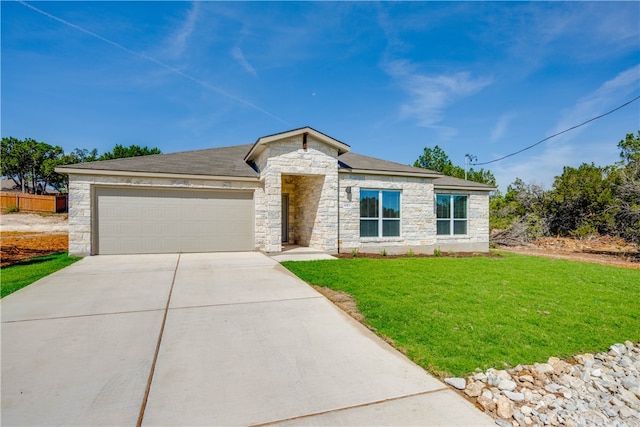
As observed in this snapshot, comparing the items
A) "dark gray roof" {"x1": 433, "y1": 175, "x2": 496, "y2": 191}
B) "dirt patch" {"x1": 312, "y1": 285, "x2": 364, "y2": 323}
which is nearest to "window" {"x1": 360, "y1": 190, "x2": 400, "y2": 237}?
"dark gray roof" {"x1": 433, "y1": 175, "x2": 496, "y2": 191}

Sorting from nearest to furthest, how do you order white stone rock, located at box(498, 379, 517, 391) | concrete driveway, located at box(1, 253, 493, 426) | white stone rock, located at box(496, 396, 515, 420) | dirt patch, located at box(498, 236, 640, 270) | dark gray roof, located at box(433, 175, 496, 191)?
concrete driveway, located at box(1, 253, 493, 426)
white stone rock, located at box(496, 396, 515, 420)
white stone rock, located at box(498, 379, 517, 391)
dark gray roof, located at box(433, 175, 496, 191)
dirt patch, located at box(498, 236, 640, 270)

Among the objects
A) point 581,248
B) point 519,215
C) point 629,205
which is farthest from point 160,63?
point 581,248

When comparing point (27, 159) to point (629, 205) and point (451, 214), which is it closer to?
point (451, 214)

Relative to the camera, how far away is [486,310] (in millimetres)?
4828

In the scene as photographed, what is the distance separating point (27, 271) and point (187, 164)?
5.85m

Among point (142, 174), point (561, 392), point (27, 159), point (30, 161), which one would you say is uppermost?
point (27, 159)

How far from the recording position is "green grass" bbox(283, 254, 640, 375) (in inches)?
137

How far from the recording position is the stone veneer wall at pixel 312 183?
10.9 m

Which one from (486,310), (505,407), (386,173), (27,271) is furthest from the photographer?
(386,173)

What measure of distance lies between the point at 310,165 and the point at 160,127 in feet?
46.1

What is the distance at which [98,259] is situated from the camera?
9.44m

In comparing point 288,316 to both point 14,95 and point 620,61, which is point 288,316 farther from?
point 620,61

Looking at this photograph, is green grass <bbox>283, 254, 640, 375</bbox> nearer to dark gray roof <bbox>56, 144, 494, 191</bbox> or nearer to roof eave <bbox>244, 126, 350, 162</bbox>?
roof eave <bbox>244, 126, 350, 162</bbox>

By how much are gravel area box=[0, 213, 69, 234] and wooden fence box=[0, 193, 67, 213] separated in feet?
11.8
